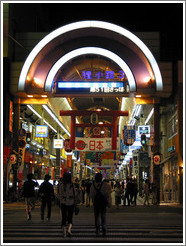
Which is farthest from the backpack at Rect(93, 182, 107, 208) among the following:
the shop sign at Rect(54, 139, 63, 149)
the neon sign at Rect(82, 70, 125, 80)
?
the shop sign at Rect(54, 139, 63, 149)

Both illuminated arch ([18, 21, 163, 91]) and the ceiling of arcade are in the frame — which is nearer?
illuminated arch ([18, 21, 163, 91])

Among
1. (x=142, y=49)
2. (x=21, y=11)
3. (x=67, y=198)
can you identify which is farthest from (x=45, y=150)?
(x=67, y=198)

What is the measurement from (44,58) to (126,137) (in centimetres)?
822

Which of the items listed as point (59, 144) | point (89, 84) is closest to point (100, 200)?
point (89, 84)

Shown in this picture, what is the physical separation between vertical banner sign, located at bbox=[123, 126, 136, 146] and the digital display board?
4.64 meters

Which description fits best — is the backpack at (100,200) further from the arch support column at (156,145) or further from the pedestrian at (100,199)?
the arch support column at (156,145)

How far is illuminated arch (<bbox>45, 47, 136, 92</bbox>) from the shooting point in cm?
2647

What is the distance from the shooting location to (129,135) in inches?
1198

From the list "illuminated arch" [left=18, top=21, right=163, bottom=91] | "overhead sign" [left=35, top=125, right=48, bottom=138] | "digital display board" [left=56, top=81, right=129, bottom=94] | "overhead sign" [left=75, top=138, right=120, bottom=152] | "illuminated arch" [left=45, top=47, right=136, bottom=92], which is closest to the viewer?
"illuminated arch" [left=18, top=21, right=163, bottom=91]

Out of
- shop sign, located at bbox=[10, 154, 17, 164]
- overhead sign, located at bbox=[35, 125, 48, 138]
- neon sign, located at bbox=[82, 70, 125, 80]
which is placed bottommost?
shop sign, located at bbox=[10, 154, 17, 164]

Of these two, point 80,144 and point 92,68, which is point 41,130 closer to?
point 80,144

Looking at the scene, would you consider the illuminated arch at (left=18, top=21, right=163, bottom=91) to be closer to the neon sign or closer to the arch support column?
the arch support column

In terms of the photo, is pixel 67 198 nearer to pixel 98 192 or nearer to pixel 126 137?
pixel 98 192

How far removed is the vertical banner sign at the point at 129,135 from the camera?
99.2ft
